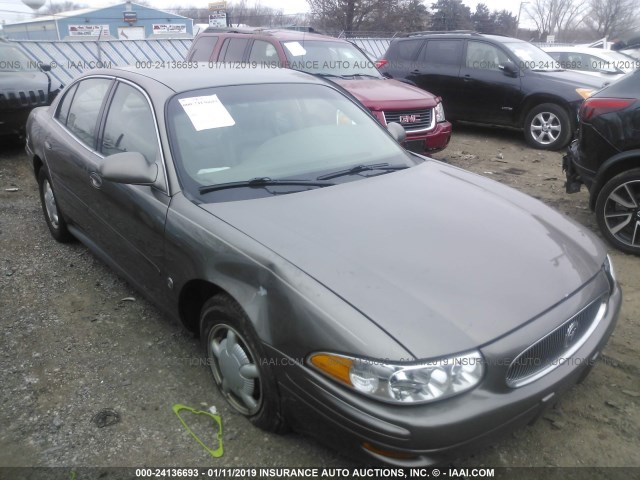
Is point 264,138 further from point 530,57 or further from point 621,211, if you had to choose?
point 530,57

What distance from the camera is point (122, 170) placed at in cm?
279

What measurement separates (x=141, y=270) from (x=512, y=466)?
2.26m

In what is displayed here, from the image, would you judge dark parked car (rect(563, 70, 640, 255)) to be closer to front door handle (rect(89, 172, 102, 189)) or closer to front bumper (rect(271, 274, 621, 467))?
front bumper (rect(271, 274, 621, 467))

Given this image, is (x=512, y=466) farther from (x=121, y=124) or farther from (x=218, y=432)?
(x=121, y=124)

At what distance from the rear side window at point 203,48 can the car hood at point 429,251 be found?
6352 millimetres

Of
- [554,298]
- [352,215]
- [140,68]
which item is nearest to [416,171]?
[352,215]

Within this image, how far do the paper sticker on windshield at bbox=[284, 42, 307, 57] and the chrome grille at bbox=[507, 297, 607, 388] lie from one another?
6.19 m

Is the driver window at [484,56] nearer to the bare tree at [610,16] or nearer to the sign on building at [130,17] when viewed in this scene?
the bare tree at [610,16]

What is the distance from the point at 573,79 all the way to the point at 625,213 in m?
4.82

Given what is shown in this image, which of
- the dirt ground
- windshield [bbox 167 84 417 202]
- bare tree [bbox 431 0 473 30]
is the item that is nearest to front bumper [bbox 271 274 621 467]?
the dirt ground

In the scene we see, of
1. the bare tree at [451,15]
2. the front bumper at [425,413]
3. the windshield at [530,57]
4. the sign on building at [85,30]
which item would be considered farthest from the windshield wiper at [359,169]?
the sign on building at [85,30]

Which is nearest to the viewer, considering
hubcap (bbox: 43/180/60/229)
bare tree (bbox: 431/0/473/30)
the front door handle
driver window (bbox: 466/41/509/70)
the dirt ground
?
the dirt ground

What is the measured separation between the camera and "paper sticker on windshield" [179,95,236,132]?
3.01 m

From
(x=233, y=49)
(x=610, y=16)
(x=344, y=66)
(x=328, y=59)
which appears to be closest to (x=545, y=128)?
(x=344, y=66)
